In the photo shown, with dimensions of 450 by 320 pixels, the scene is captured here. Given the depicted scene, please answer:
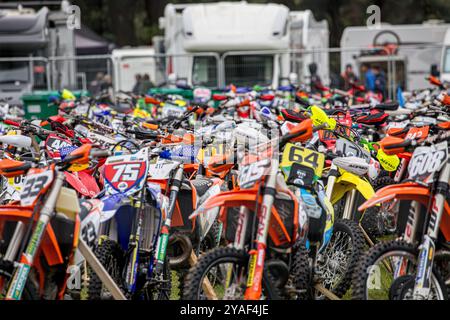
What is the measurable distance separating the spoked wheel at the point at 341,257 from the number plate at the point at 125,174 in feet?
4.49

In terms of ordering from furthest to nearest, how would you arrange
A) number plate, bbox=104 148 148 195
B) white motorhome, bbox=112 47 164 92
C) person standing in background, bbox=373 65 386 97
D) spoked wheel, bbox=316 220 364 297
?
white motorhome, bbox=112 47 164 92 < person standing in background, bbox=373 65 386 97 < spoked wheel, bbox=316 220 364 297 < number plate, bbox=104 148 148 195

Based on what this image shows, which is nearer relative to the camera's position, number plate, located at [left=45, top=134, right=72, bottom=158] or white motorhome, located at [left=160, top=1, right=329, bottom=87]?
number plate, located at [left=45, top=134, right=72, bottom=158]

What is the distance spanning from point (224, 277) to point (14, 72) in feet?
60.5

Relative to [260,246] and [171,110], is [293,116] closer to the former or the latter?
[260,246]

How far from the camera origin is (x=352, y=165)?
24.5ft

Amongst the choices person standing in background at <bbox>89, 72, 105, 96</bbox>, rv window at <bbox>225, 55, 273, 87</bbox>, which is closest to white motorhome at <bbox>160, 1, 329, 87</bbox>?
rv window at <bbox>225, 55, 273, 87</bbox>

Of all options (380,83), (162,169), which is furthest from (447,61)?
(162,169)

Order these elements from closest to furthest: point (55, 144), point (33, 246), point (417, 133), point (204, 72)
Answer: point (33, 246) < point (417, 133) < point (55, 144) < point (204, 72)

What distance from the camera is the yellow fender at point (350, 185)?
7480 millimetres

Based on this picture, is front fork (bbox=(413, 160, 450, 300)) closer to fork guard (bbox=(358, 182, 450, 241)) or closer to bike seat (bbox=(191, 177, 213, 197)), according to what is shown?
fork guard (bbox=(358, 182, 450, 241))

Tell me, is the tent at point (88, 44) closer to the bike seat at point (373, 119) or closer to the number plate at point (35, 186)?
the bike seat at point (373, 119)

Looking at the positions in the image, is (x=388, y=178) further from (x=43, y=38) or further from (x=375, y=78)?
(x=43, y=38)

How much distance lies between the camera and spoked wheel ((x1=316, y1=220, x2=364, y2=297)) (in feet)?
22.6

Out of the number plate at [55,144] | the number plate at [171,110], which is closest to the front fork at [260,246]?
the number plate at [55,144]
